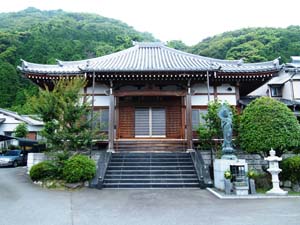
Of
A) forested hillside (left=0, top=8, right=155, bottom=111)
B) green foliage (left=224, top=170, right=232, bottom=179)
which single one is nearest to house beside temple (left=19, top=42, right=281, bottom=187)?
green foliage (left=224, top=170, right=232, bottom=179)

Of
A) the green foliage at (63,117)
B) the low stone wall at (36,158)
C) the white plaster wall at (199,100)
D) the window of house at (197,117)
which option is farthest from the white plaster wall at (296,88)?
the low stone wall at (36,158)

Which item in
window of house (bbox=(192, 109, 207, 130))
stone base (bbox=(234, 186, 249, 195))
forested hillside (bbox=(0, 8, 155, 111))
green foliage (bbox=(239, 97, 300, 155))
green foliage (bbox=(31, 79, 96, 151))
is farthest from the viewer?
forested hillside (bbox=(0, 8, 155, 111))

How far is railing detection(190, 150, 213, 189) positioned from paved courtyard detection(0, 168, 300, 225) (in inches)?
23.3

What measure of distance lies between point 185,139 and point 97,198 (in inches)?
253

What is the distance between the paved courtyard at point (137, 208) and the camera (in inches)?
203

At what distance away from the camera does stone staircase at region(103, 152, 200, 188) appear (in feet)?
29.8

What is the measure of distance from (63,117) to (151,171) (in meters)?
4.17

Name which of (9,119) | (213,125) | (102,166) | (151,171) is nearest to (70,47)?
(9,119)

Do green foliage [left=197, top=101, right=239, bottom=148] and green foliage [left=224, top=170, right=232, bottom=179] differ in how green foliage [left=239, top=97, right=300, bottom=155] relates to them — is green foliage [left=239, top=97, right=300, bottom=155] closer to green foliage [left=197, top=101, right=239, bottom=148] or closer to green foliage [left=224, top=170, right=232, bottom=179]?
green foliage [left=197, top=101, right=239, bottom=148]

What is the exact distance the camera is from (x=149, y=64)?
13.5m

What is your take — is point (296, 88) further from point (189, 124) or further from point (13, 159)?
point (13, 159)

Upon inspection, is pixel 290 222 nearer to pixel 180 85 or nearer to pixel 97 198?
pixel 97 198

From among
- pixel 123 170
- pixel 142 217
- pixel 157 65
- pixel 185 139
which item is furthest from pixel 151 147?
pixel 142 217

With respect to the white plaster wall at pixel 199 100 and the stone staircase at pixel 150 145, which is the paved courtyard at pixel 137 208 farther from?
the white plaster wall at pixel 199 100
